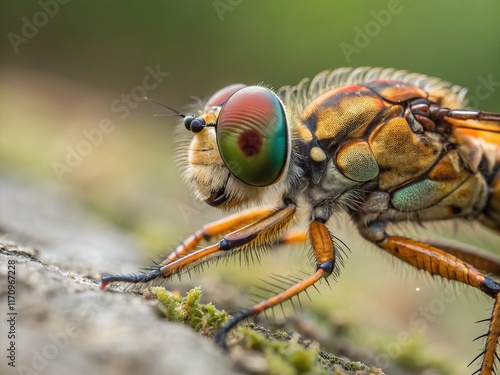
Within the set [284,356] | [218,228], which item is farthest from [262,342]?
[218,228]

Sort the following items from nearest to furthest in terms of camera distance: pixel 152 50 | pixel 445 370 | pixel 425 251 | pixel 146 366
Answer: pixel 146 366, pixel 425 251, pixel 445 370, pixel 152 50

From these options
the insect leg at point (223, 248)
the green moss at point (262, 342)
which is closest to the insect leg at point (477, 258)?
the insect leg at point (223, 248)

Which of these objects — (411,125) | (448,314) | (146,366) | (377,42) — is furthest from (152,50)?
(146,366)

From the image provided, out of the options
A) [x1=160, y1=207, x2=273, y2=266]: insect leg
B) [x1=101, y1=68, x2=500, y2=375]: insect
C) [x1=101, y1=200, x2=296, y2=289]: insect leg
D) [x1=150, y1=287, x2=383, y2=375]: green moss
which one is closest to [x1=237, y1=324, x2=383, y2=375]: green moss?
[x1=150, y1=287, x2=383, y2=375]: green moss

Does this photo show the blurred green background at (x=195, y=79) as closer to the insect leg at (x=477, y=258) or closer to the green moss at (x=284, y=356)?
the insect leg at (x=477, y=258)

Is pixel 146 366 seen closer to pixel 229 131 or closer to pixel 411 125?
pixel 229 131

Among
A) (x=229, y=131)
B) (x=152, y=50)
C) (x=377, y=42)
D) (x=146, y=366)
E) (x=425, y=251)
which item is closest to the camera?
(x=146, y=366)

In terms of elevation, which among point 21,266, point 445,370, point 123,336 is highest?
point 123,336
